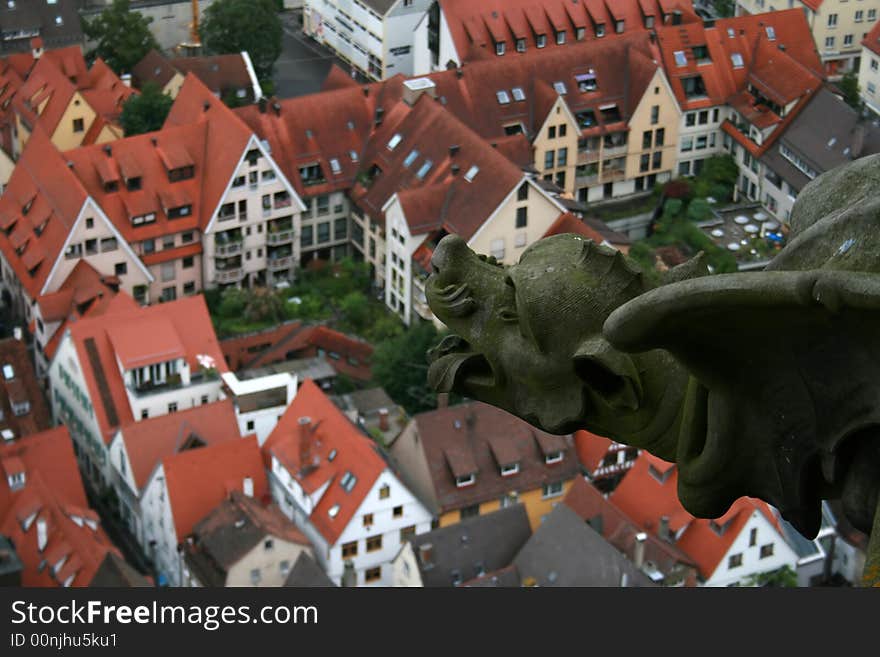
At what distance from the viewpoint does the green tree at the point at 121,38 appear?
96.8 metres

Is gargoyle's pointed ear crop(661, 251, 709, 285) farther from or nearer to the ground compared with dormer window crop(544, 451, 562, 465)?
farther from the ground

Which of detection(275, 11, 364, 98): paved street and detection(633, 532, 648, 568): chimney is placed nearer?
detection(633, 532, 648, 568): chimney

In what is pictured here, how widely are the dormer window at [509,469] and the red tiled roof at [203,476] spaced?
7.65 m

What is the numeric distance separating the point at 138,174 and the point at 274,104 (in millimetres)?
7334

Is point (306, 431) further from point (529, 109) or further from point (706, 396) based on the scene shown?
point (706, 396)

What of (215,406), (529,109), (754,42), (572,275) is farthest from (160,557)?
(572,275)

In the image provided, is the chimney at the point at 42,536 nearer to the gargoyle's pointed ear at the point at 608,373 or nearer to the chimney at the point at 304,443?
the chimney at the point at 304,443

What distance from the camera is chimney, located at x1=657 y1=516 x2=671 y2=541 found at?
60688 mm

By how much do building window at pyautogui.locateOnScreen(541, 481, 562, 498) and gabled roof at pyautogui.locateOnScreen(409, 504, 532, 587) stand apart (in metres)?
3.81

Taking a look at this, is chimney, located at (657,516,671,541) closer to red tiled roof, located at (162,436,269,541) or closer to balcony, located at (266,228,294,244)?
red tiled roof, located at (162,436,269,541)

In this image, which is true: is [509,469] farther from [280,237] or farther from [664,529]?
[280,237]

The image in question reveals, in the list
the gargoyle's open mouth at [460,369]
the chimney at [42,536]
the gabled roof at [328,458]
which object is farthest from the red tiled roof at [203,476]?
the gargoyle's open mouth at [460,369]

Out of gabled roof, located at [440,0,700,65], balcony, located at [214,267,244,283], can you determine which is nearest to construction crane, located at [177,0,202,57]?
gabled roof, located at [440,0,700,65]

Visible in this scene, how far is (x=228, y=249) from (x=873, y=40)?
33946mm
